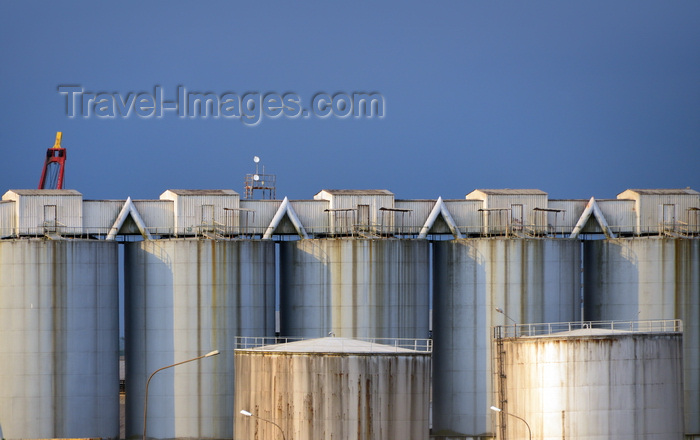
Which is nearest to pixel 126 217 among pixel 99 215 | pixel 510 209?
pixel 99 215

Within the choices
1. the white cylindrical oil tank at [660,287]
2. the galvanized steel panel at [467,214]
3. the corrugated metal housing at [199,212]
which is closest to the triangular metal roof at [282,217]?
the corrugated metal housing at [199,212]

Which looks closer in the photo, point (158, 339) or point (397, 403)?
point (397, 403)

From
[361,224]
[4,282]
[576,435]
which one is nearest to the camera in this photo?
[576,435]

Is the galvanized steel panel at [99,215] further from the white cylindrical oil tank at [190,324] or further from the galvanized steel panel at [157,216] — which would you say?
the white cylindrical oil tank at [190,324]

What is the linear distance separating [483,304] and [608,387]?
2196 centimetres

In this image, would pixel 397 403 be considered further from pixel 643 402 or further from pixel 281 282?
pixel 281 282

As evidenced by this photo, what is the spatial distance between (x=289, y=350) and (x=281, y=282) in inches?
855

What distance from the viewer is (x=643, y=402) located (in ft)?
234

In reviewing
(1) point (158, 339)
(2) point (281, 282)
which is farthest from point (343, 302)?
(1) point (158, 339)

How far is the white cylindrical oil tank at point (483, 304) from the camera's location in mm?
91625

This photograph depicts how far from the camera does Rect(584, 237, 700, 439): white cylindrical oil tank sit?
93.2 meters

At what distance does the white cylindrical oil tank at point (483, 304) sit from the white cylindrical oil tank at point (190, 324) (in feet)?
47.0

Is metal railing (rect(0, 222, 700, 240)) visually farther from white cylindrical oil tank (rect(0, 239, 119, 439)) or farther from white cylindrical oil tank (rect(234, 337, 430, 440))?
white cylindrical oil tank (rect(234, 337, 430, 440))

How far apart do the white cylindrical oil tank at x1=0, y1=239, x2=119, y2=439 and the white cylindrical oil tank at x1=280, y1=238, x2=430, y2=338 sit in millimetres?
14978
